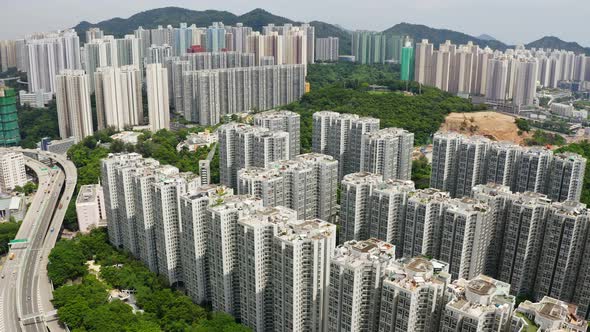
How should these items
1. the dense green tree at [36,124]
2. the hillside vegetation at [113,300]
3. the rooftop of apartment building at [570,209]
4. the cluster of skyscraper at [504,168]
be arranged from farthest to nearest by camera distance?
the dense green tree at [36,124] → the cluster of skyscraper at [504,168] → the rooftop of apartment building at [570,209] → the hillside vegetation at [113,300]

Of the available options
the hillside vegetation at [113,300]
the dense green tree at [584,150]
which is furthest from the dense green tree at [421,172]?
the hillside vegetation at [113,300]

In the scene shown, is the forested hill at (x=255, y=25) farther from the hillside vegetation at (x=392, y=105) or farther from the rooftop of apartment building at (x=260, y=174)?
the rooftop of apartment building at (x=260, y=174)

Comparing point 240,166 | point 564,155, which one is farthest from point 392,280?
point 240,166

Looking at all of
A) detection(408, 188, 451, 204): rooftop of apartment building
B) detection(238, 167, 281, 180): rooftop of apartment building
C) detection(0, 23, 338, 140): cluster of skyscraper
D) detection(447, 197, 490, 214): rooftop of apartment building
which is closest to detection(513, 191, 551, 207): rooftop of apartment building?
detection(447, 197, 490, 214): rooftop of apartment building

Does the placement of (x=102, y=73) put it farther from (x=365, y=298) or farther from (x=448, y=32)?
(x=448, y=32)

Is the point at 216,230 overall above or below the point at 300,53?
below
